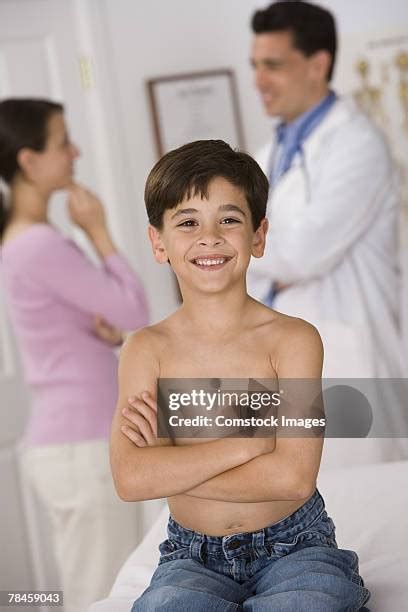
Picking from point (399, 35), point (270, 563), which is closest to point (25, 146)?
point (270, 563)

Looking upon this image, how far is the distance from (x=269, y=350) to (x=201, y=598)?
23 centimetres

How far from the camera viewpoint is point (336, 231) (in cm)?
184

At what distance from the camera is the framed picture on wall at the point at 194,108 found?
8.43 ft

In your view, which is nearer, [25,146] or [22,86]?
[25,146]

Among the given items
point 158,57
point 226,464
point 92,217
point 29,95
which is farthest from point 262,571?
point 158,57

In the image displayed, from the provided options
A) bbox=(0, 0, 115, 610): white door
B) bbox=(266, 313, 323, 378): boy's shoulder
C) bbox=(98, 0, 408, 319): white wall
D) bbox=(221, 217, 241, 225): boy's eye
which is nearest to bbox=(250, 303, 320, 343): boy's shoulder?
bbox=(266, 313, 323, 378): boy's shoulder

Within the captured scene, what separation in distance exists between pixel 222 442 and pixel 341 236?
104 centimetres

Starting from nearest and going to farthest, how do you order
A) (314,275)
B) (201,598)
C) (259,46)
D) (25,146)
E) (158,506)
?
(201,598)
(25,146)
(314,275)
(259,46)
(158,506)

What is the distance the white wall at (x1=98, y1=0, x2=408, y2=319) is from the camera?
257 centimetres

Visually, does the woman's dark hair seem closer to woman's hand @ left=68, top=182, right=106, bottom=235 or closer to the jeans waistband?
woman's hand @ left=68, top=182, right=106, bottom=235

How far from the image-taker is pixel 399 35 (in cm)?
242

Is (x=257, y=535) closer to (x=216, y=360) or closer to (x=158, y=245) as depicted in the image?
(x=216, y=360)

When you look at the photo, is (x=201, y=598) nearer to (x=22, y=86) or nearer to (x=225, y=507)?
(x=225, y=507)

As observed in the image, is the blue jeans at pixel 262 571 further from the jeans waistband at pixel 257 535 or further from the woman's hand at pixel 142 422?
the woman's hand at pixel 142 422
